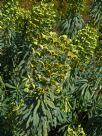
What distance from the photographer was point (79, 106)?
14.4 metres

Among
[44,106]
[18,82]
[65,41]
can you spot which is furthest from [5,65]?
[65,41]

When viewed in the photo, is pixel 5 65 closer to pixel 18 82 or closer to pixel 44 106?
pixel 18 82

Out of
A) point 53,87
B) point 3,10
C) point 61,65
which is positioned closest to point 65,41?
point 61,65

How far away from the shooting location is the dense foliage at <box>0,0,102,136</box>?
34.7ft

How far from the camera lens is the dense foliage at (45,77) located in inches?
416

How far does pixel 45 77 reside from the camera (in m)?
10.7

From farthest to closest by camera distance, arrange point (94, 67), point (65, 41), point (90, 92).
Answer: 1. point (94, 67)
2. point (90, 92)
3. point (65, 41)

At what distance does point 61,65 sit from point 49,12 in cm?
245

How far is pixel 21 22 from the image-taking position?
14.4 meters

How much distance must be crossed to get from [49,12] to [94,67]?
3346 millimetres

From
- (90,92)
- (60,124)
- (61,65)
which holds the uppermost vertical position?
(61,65)

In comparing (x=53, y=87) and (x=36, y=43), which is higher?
(x=36, y=43)

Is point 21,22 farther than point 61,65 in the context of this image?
Yes

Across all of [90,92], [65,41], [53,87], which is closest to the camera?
[65,41]
